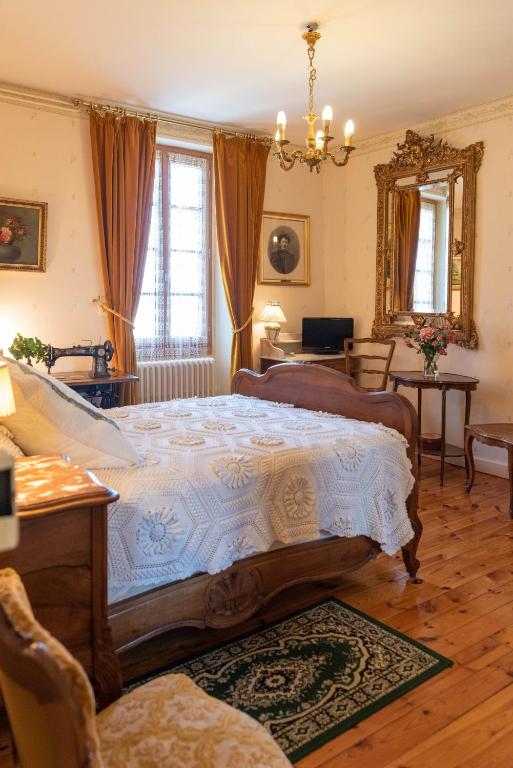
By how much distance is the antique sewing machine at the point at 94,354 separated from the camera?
3.99 metres

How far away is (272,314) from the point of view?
5.45 m

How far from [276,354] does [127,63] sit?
259 cm

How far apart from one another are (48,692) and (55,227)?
422cm

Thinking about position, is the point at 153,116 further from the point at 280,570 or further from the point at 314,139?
the point at 280,570

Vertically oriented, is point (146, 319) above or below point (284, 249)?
below

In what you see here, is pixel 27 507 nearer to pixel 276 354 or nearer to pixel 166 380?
pixel 166 380

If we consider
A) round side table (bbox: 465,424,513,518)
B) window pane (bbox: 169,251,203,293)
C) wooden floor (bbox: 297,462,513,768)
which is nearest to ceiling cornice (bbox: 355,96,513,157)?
window pane (bbox: 169,251,203,293)

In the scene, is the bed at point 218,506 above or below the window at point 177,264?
below

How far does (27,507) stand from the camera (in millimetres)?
1399

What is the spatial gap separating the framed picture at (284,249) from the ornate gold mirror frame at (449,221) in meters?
0.73

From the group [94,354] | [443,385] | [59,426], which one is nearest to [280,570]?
[59,426]

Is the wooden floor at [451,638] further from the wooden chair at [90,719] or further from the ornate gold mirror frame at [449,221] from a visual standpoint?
the ornate gold mirror frame at [449,221]

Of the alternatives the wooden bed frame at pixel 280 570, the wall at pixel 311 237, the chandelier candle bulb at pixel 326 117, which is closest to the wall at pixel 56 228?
the wall at pixel 311 237

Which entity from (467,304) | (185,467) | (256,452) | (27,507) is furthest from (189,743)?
(467,304)
